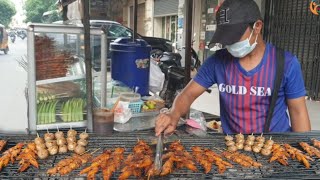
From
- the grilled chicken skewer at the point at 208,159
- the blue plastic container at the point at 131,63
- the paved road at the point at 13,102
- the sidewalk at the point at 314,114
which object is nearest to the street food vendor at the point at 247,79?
the grilled chicken skewer at the point at 208,159

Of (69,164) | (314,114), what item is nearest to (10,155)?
(69,164)

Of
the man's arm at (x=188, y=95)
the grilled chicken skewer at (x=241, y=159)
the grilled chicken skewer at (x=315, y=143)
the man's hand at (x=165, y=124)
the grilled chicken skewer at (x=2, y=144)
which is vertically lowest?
the grilled chicken skewer at (x=241, y=159)

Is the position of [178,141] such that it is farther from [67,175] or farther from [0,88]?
[0,88]

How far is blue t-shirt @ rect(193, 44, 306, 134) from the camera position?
2.33m

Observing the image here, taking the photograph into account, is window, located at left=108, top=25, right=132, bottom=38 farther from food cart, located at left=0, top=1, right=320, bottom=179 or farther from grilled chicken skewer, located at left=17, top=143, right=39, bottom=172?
grilled chicken skewer, located at left=17, top=143, right=39, bottom=172

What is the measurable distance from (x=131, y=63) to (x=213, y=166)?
8.06ft

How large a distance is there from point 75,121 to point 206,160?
4.99 feet

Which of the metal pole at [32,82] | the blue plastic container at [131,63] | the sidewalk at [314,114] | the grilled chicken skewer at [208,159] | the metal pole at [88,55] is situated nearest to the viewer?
the grilled chicken skewer at [208,159]

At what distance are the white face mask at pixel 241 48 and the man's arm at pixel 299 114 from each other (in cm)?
47

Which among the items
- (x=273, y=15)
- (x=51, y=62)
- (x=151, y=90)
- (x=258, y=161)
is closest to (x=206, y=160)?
(x=258, y=161)

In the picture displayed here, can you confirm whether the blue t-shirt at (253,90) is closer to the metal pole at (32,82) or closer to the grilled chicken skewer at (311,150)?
the grilled chicken skewer at (311,150)

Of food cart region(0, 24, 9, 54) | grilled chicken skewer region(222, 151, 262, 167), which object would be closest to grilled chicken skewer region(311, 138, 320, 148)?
grilled chicken skewer region(222, 151, 262, 167)

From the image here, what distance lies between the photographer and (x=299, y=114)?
2.35 meters

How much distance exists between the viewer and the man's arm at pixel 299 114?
2.33 meters
